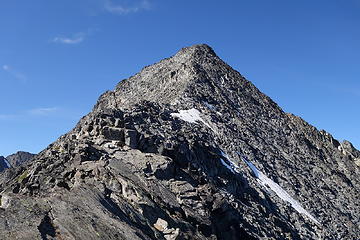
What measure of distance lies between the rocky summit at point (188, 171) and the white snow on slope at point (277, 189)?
37 cm

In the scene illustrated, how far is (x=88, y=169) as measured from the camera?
31.9 metres

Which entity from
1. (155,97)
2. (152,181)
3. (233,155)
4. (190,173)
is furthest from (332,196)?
(152,181)

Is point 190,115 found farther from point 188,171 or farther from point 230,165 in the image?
point 188,171

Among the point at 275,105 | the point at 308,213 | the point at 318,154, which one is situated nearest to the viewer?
the point at 308,213

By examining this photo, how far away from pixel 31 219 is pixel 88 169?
10.7 m

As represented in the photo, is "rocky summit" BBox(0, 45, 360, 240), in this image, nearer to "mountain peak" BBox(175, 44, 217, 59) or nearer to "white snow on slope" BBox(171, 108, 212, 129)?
"white snow on slope" BBox(171, 108, 212, 129)

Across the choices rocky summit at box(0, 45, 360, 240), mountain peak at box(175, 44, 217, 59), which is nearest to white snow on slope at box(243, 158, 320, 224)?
rocky summit at box(0, 45, 360, 240)

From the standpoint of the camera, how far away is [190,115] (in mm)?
70438

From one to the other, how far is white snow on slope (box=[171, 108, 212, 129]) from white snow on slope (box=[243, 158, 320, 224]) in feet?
33.2

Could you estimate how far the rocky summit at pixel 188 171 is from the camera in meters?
24.9

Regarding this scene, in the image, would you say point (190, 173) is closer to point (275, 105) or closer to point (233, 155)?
point (233, 155)

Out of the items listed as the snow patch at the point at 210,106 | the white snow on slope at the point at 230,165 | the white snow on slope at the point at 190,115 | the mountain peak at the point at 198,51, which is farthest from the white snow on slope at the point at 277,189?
the mountain peak at the point at 198,51

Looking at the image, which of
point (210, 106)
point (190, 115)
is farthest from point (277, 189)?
point (210, 106)

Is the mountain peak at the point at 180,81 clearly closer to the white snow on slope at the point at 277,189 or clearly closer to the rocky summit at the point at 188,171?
the rocky summit at the point at 188,171
